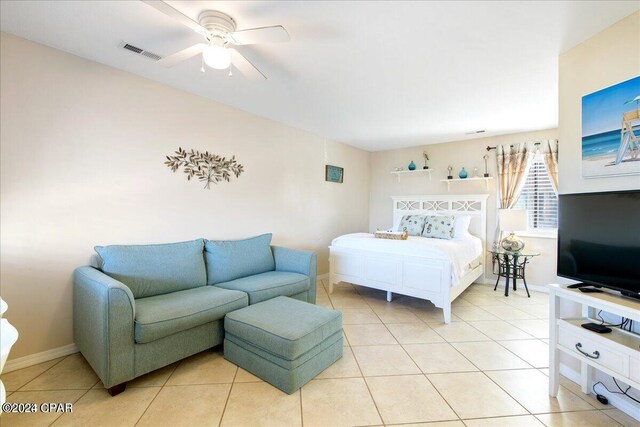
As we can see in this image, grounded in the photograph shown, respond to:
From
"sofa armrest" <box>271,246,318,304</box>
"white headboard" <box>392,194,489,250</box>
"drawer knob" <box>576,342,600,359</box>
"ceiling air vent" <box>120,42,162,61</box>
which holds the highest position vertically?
"ceiling air vent" <box>120,42,162,61</box>

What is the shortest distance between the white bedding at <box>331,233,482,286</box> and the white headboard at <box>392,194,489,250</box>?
61cm

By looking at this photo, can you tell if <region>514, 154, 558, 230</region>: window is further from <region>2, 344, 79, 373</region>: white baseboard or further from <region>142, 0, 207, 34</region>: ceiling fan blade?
<region>2, 344, 79, 373</region>: white baseboard

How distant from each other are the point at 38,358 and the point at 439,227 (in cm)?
463

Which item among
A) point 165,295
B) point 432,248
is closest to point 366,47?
point 432,248

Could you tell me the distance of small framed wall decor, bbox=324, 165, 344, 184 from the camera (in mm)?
4875

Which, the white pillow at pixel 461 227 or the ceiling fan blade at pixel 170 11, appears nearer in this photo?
the ceiling fan blade at pixel 170 11

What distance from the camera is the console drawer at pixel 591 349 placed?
147 cm

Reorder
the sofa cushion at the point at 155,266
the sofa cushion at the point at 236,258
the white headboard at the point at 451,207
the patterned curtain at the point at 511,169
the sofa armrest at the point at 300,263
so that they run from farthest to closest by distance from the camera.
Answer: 1. the white headboard at the point at 451,207
2. the patterned curtain at the point at 511,169
3. the sofa armrest at the point at 300,263
4. the sofa cushion at the point at 236,258
5. the sofa cushion at the point at 155,266

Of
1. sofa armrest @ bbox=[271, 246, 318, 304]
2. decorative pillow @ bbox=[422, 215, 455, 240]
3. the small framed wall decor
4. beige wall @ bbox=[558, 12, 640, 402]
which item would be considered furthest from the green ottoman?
the small framed wall decor

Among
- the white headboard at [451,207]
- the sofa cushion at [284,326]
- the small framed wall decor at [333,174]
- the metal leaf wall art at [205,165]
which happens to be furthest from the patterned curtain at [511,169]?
the metal leaf wall art at [205,165]

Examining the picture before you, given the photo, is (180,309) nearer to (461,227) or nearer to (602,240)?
(602,240)

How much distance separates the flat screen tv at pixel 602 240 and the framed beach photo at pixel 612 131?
0.31 m

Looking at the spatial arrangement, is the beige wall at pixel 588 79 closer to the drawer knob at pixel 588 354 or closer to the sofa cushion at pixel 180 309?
the drawer knob at pixel 588 354

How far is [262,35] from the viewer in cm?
173
